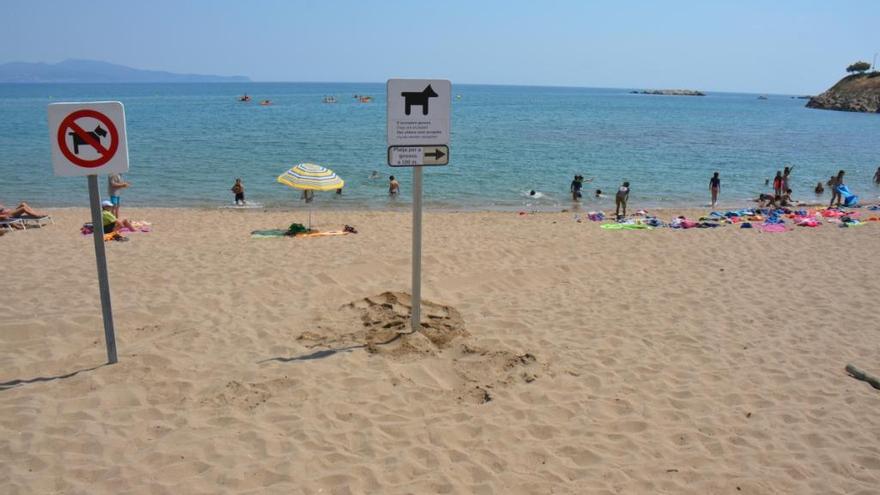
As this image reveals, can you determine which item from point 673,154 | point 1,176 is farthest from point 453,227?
point 673,154

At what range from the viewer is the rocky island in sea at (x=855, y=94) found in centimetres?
9556

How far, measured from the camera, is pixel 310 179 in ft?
41.2

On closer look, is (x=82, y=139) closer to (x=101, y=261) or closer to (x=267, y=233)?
(x=101, y=261)

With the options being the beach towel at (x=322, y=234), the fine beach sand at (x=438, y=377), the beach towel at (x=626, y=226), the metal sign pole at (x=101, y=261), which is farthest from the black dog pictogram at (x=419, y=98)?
the beach towel at (x=626, y=226)

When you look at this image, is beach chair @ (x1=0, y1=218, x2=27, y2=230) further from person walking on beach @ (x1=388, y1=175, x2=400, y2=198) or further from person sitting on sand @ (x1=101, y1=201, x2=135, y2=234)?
person walking on beach @ (x1=388, y1=175, x2=400, y2=198)

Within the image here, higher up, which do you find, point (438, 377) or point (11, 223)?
point (438, 377)

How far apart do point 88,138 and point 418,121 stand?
9.13ft

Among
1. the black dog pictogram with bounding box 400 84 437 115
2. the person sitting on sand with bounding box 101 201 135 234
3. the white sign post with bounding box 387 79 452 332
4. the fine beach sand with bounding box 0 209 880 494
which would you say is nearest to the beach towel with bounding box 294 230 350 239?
the fine beach sand with bounding box 0 209 880 494

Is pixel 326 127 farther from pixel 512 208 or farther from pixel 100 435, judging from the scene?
pixel 100 435

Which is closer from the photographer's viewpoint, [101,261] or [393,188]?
[101,261]

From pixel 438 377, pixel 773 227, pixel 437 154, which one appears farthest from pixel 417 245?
pixel 773 227

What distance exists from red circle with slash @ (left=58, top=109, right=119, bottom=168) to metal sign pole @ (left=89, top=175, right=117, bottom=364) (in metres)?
0.20

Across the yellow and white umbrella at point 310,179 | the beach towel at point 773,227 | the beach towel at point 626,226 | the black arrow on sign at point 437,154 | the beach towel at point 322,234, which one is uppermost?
the black arrow on sign at point 437,154

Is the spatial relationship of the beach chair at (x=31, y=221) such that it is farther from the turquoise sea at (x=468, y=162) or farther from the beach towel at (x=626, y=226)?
the beach towel at (x=626, y=226)
